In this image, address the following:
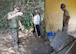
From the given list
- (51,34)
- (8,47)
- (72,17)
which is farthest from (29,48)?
(72,17)

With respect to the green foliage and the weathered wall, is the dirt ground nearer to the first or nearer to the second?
the weathered wall

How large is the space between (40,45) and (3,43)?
1.57m

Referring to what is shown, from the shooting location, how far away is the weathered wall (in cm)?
928

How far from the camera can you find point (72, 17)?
9.49 m

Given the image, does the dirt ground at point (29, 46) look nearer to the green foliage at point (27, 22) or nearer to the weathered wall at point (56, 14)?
the weathered wall at point (56, 14)

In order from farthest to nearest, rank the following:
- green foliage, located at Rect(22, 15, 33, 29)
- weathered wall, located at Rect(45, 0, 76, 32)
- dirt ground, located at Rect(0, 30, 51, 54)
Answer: green foliage, located at Rect(22, 15, 33, 29)
weathered wall, located at Rect(45, 0, 76, 32)
dirt ground, located at Rect(0, 30, 51, 54)

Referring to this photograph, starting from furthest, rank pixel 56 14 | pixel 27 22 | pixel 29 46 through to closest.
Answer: pixel 27 22 → pixel 56 14 → pixel 29 46

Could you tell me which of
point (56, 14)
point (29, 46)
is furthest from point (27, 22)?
point (29, 46)

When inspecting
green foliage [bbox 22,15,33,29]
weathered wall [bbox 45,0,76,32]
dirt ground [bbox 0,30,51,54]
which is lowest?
dirt ground [bbox 0,30,51,54]

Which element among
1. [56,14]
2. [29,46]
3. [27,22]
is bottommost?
[29,46]

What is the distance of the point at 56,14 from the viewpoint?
9.35 metres

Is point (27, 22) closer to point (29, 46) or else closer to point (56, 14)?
point (56, 14)

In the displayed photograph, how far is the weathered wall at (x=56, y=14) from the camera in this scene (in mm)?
9281

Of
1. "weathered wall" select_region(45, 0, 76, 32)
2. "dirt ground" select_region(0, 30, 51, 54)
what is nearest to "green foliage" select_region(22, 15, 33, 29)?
"dirt ground" select_region(0, 30, 51, 54)
